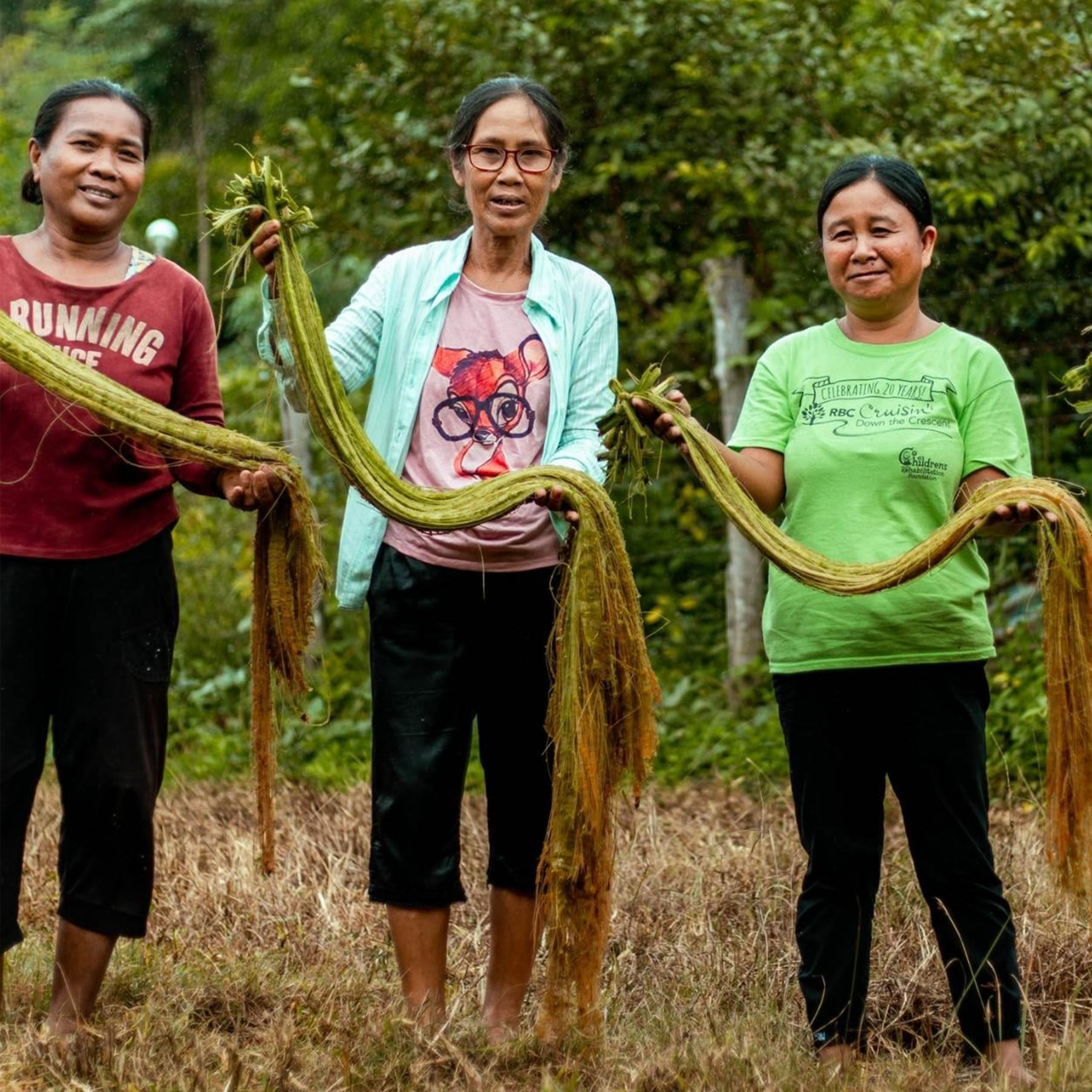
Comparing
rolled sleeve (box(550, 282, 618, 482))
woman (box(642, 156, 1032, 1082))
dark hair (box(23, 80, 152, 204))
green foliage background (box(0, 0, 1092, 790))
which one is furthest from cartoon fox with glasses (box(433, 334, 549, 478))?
green foliage background (box(0, 0, 1092, 790))

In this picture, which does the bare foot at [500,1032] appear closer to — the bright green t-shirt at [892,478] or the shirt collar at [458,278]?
the bright green t-shirt at [892,478]

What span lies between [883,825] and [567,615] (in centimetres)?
86

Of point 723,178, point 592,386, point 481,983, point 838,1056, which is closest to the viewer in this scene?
point 838,1056

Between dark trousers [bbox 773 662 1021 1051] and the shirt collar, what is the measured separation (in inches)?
40.3

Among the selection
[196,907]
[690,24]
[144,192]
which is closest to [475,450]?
[196,907]

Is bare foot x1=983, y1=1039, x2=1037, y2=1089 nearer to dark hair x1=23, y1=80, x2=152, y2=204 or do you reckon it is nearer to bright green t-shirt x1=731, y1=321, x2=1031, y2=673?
bright green t-shirt x1=731, y1=321, x2=1031, y2=673

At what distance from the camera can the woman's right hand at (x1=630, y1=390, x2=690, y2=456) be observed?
3355mm

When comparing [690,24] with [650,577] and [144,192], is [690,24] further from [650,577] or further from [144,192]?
[144,192]

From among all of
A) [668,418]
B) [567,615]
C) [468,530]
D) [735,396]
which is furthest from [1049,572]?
[735,396]

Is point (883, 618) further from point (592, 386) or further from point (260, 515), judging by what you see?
point (260, 515)

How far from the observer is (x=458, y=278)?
3.62 meters

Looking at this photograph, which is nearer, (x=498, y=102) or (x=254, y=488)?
(x=254, y=488)

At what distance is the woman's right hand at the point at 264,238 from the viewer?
10.6 feet

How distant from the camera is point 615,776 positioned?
345 cm
